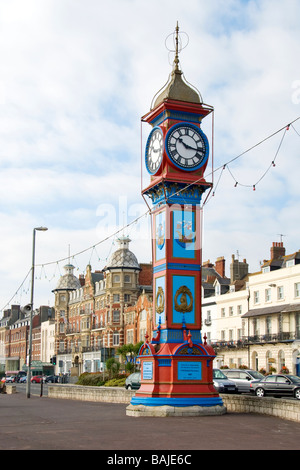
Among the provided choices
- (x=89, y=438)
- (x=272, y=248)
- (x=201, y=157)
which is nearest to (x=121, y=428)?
(x=89, y=438)

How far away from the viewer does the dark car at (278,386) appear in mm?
30508

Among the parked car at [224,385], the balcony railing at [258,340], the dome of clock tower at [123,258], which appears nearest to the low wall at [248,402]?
the parked car at [224,385]

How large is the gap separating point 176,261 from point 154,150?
4432 mm

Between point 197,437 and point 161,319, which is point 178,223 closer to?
point 161,319

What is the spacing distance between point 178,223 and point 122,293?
190 ft

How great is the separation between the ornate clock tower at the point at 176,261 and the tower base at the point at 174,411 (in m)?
0.03

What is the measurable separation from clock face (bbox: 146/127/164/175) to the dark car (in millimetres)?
14129

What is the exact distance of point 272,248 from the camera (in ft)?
202

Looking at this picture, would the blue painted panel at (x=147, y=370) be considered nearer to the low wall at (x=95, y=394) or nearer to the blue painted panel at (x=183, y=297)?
the blue painted panel at (x=183, y=297)

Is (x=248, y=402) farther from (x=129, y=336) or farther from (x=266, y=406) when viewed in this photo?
(x=129, y=336)

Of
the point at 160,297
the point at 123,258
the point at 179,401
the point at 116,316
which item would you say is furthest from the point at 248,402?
the point at 116,316

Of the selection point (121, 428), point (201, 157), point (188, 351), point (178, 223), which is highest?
point (201, 157)

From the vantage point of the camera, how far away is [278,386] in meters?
31.1
